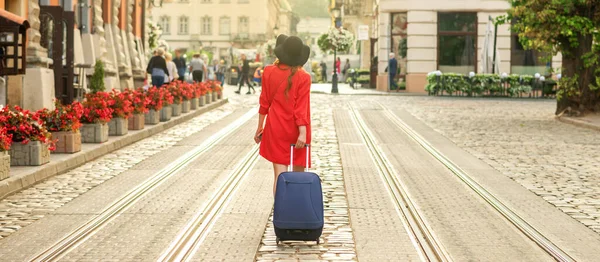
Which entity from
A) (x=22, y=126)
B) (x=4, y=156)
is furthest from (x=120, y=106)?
(x=4, y=156)

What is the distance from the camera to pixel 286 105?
29.7 feet

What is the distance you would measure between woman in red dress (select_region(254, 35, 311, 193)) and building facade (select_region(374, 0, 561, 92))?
134ft

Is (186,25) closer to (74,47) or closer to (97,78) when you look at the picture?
(74,47)

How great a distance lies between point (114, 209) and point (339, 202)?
224 centimetres

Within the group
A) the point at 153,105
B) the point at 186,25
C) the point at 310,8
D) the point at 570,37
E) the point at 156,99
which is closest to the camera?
the point at 153,105

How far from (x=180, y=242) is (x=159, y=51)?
69.3ft

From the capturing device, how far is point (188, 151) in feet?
57.7

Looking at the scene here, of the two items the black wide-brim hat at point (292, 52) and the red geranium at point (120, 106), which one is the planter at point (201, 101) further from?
the black wide-brim hat at point (292, 52)

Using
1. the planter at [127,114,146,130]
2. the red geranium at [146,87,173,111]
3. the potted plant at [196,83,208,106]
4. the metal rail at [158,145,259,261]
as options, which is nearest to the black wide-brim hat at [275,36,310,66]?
the metal rail at [158,145,259,261]

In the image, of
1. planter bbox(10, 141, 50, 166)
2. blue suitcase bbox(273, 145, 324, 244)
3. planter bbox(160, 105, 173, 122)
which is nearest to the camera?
blue suitcase bbox(273, 145, 324, 244)

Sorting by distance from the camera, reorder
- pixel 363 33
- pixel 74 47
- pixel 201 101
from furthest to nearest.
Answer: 1. pixel 363 33
2. pixel 201 101
3. pixel 74 47

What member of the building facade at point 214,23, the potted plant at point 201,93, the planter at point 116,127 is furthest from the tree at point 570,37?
the building facade at point 214,23

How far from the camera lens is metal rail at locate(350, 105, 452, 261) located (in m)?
8.24

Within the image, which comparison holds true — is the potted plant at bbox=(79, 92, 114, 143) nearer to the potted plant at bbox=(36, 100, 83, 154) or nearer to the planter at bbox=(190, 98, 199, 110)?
→ the potted plant at bbox=(36, 100, 83, 154)
